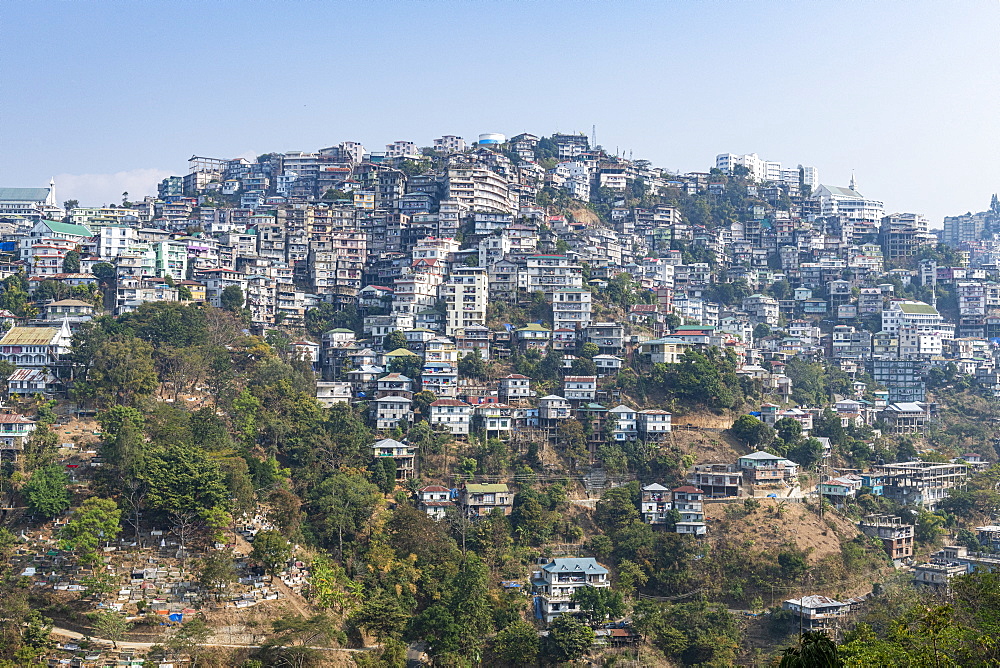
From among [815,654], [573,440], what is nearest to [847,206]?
[573,440]

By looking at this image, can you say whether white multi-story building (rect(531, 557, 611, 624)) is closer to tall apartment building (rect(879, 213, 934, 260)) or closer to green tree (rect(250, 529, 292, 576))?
green tree (rect(250, 529, 292, 576))

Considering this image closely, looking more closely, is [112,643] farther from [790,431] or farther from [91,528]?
[790,431]

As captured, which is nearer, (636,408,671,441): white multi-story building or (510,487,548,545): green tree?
(510,487,548,545): green tree

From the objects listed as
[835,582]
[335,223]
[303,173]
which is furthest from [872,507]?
[303,173]

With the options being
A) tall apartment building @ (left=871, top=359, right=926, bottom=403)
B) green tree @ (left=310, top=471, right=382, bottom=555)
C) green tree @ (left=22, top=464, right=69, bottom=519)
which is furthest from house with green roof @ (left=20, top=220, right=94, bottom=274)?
tall apartment building @ (left=871, top=359, right=926, bottom=403)

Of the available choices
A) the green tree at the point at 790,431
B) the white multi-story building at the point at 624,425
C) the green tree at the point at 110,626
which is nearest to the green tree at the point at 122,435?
the green tree at the point at 110,626

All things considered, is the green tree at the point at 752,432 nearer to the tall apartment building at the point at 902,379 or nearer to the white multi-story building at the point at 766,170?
the tall apartment building at the point at 902,379

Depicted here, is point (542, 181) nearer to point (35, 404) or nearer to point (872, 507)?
point (872, 507)
